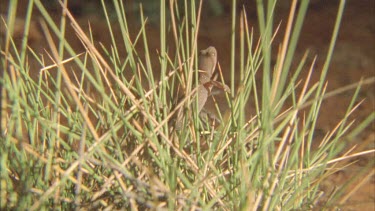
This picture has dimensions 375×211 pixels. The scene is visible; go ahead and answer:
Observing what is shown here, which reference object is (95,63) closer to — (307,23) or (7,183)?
(7,183)

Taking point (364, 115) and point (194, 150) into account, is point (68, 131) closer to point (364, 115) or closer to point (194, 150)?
point (194, 150)

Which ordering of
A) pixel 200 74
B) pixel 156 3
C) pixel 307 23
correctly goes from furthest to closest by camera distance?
1. pixel 307 23
2. pixel 156 3
3. pixel 200 74

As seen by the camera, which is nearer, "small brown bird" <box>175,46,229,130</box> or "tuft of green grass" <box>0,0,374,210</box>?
"tuft of green grass" <box>0,0,374,210</box>

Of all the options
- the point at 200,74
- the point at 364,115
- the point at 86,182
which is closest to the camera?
the point at 86,182

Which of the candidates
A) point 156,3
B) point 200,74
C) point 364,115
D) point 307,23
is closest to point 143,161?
point 200,74

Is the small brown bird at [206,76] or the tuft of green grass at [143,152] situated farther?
the small brown bird at [206,76]

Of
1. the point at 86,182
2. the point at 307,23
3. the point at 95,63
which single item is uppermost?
the point at 95,63

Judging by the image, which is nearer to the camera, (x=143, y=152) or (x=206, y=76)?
(x=143, y=152)

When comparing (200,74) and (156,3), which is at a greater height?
(200,74)

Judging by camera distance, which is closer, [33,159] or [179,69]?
[33,159]
